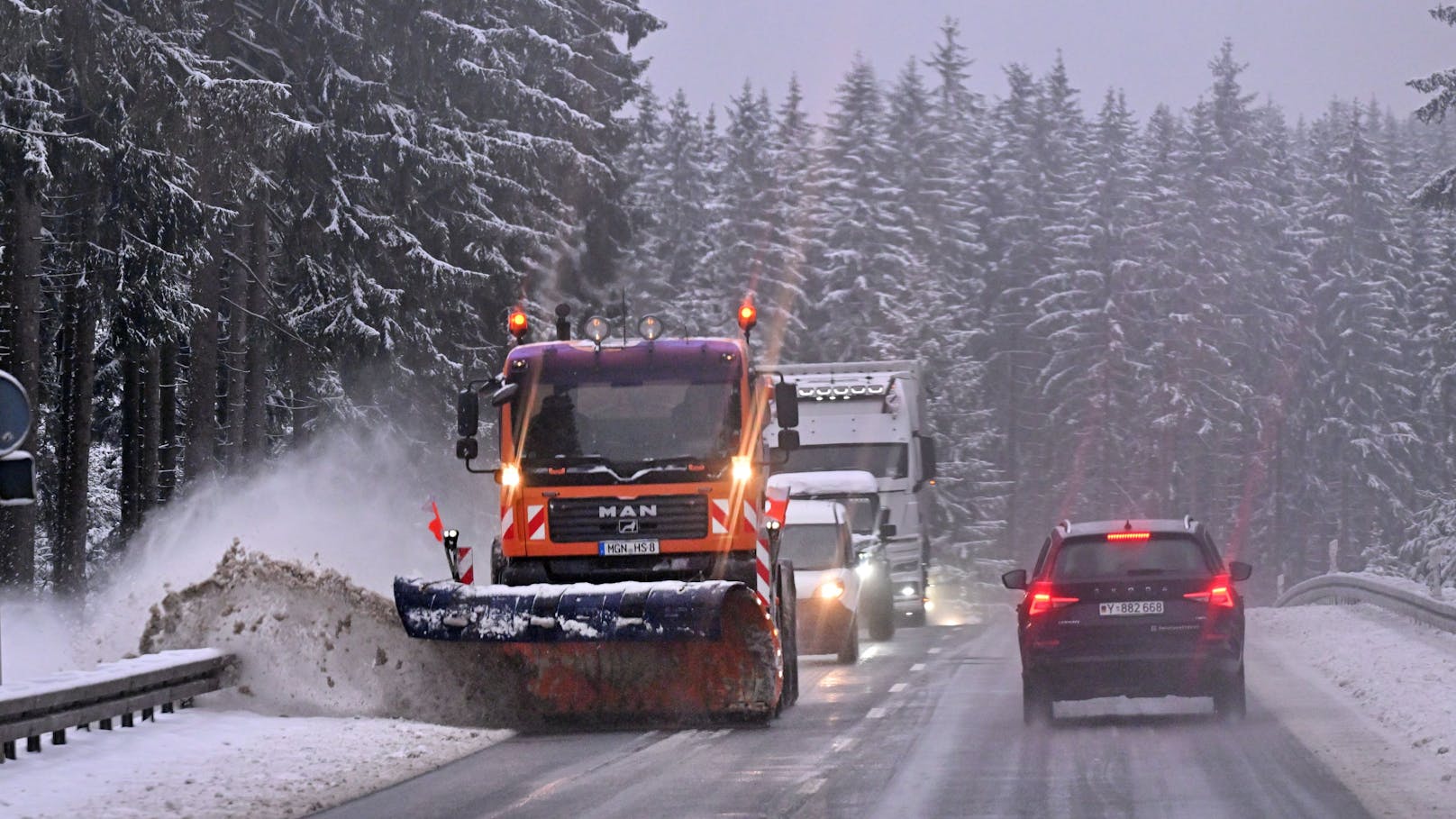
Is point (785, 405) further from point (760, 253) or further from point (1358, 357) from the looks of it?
point (1358, 357)

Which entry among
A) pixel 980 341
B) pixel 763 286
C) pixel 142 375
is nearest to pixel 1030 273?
pixel 980 341

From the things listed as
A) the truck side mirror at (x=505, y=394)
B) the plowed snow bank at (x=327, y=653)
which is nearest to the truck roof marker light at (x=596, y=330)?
the truck side mirror at (x=505, y=394)

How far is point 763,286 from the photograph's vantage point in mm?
67438

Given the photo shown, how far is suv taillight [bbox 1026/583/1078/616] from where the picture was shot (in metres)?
15.0

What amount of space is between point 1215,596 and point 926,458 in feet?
60.8

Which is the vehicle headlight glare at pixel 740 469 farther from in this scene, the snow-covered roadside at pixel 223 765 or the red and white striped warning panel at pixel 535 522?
the snow-covered roadside at pixel 223 765

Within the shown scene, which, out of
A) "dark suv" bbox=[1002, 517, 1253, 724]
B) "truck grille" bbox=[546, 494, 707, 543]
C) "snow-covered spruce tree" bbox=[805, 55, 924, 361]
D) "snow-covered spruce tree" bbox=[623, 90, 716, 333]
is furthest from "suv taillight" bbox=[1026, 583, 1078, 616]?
"snow-covered spruce tree" bbox=[623, 90, 716, 333]

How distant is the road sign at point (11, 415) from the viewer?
9.86m

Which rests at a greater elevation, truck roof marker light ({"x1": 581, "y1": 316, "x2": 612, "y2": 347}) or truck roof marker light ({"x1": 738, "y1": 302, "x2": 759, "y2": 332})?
truck roof marker light ({"x1": 738, "y1": 302, "x2": 759, "y2": 332})

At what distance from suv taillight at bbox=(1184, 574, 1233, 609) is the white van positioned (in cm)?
741

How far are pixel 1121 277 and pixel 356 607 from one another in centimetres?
6454

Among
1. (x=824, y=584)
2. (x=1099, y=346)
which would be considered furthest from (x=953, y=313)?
(x=824, y=584)

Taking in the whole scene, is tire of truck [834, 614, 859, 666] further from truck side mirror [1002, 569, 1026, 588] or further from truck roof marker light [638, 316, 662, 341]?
truck roof marker light [638, 316, 662, 341]

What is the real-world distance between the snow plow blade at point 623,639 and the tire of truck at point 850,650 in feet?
21.2
